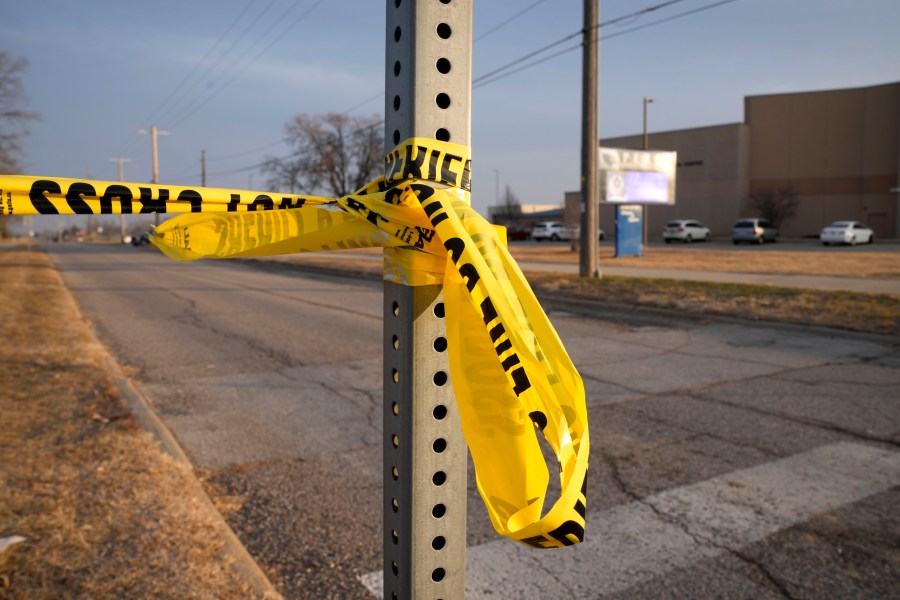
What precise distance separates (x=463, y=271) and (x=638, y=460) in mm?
4155

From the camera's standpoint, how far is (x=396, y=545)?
1.20m

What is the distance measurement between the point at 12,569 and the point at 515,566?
2.13 metres

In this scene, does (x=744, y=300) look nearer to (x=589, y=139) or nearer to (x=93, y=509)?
(x=589, y=139)

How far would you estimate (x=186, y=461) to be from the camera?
4.70 m

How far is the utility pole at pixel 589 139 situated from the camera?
16.0 metres

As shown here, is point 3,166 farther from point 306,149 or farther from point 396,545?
point 396,545

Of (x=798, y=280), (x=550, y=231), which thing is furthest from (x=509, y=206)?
(x=798, y=280)

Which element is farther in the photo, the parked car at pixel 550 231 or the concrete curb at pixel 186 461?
the parked car at pixel 550 231

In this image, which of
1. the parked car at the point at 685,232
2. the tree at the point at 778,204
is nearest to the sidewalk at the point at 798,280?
the parked car at the point at 685,232

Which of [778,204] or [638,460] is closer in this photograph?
[638,460]

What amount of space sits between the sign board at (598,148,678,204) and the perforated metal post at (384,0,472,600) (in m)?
25.5

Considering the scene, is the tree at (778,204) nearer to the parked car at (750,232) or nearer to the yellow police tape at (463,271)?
the parked car at (750,232)

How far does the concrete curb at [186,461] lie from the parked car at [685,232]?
4676 centimetres

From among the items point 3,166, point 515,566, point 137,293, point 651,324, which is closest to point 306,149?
point 3,166
